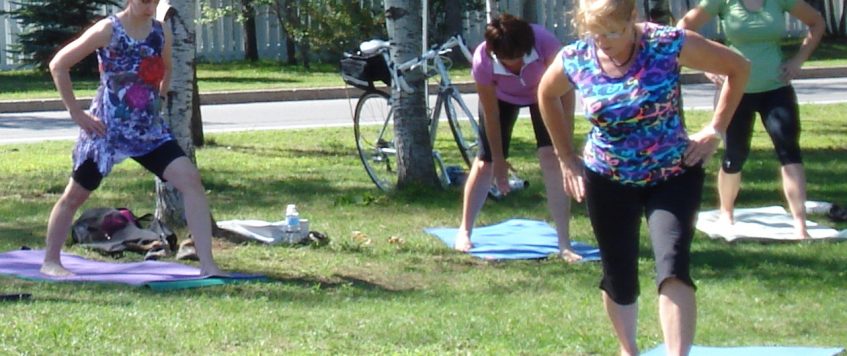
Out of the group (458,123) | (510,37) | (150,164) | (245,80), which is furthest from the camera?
(245,80)

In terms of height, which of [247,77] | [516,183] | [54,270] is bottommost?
[247,77]

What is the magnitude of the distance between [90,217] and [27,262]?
0.84 meters

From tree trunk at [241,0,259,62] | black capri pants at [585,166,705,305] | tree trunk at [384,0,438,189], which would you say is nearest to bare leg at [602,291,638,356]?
black capri pants at [585,166,705,305]

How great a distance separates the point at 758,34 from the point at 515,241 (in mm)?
1886

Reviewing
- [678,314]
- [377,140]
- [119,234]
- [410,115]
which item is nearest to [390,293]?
[119,234]

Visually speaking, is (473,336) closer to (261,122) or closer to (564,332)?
(564,332)

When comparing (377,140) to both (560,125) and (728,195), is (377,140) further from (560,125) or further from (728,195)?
(560,125)

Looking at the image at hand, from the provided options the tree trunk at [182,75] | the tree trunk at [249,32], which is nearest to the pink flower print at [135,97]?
the tree trunk at [182,75]

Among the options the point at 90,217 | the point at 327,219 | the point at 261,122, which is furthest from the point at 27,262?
the point at 261,122

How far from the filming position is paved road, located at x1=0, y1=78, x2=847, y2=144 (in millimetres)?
17391

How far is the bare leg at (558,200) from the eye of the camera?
27.6 feet

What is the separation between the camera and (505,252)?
28.3 feet

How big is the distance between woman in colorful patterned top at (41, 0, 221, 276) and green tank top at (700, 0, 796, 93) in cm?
326

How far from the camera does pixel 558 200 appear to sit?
8453 mm
